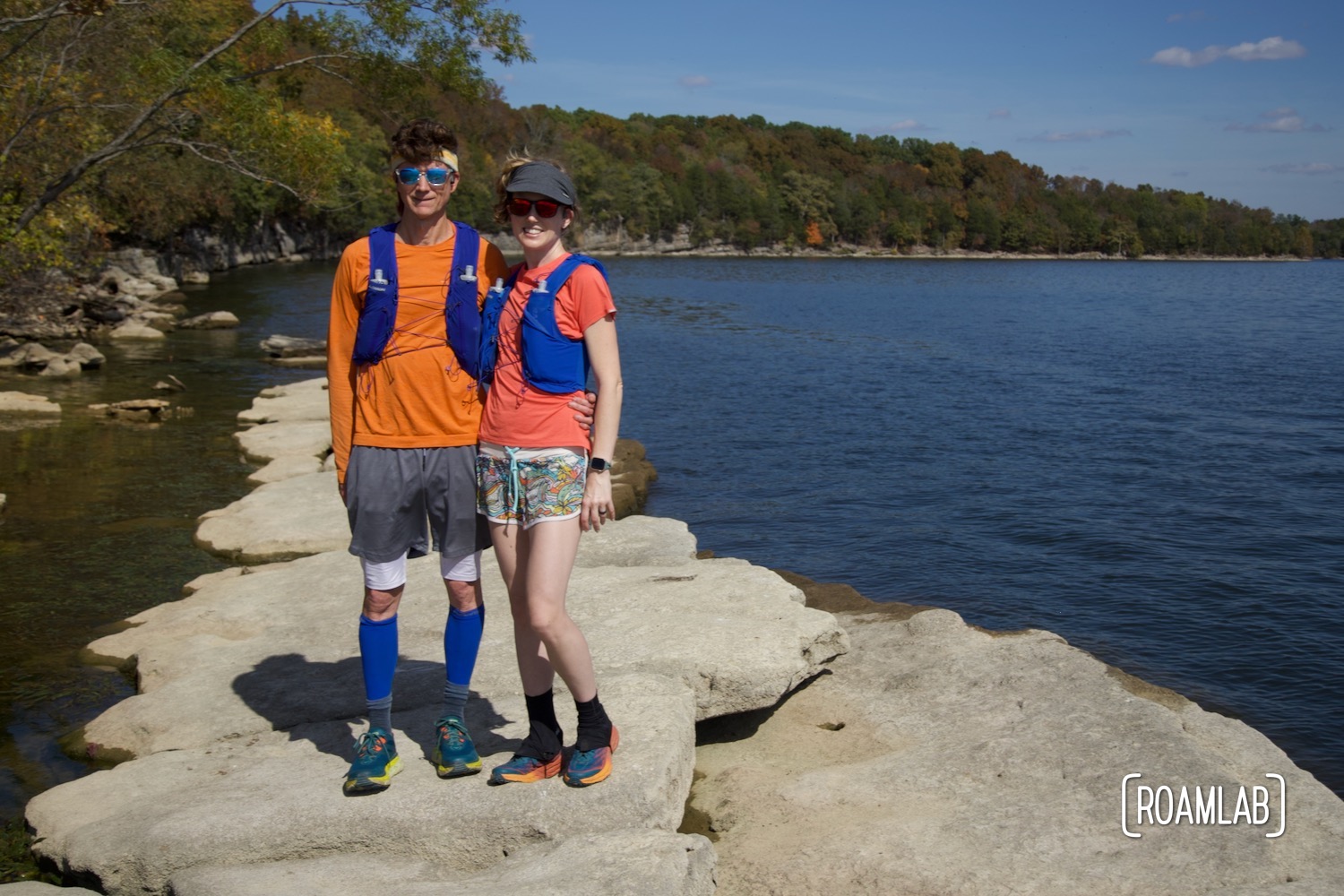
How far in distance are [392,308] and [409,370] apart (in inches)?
10.4

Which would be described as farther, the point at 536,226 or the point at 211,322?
the point at 211,322

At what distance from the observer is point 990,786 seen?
5.59 meters

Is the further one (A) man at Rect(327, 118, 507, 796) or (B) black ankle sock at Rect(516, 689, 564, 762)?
Result: (B) black ankle sock at Rect(516, 689, 564, 762)

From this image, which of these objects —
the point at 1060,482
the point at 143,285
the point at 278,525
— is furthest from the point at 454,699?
the point at 143,285

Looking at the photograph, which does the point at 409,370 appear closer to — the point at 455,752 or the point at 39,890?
the point at 455,752

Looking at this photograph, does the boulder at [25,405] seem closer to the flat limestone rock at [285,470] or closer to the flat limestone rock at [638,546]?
the flat limestone rock at [285,470]

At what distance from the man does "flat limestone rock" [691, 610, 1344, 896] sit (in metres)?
2.04

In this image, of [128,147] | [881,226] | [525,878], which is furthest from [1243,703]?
[881,226]

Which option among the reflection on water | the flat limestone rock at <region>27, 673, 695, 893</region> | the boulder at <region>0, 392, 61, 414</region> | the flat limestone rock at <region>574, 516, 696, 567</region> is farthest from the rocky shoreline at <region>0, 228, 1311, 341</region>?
the flat limestone rock at <region>27, 673, 695, 893</region>

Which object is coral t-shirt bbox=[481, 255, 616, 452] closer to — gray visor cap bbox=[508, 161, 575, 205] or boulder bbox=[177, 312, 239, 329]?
gray visor cap bbox=[508, 161, 575, 205]

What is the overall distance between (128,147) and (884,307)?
45.5 metres

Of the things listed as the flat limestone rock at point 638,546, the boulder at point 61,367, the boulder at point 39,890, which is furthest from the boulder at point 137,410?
the boulder at point 39,890

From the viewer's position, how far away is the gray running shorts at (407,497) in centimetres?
470

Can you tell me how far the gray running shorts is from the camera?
15.4ft
